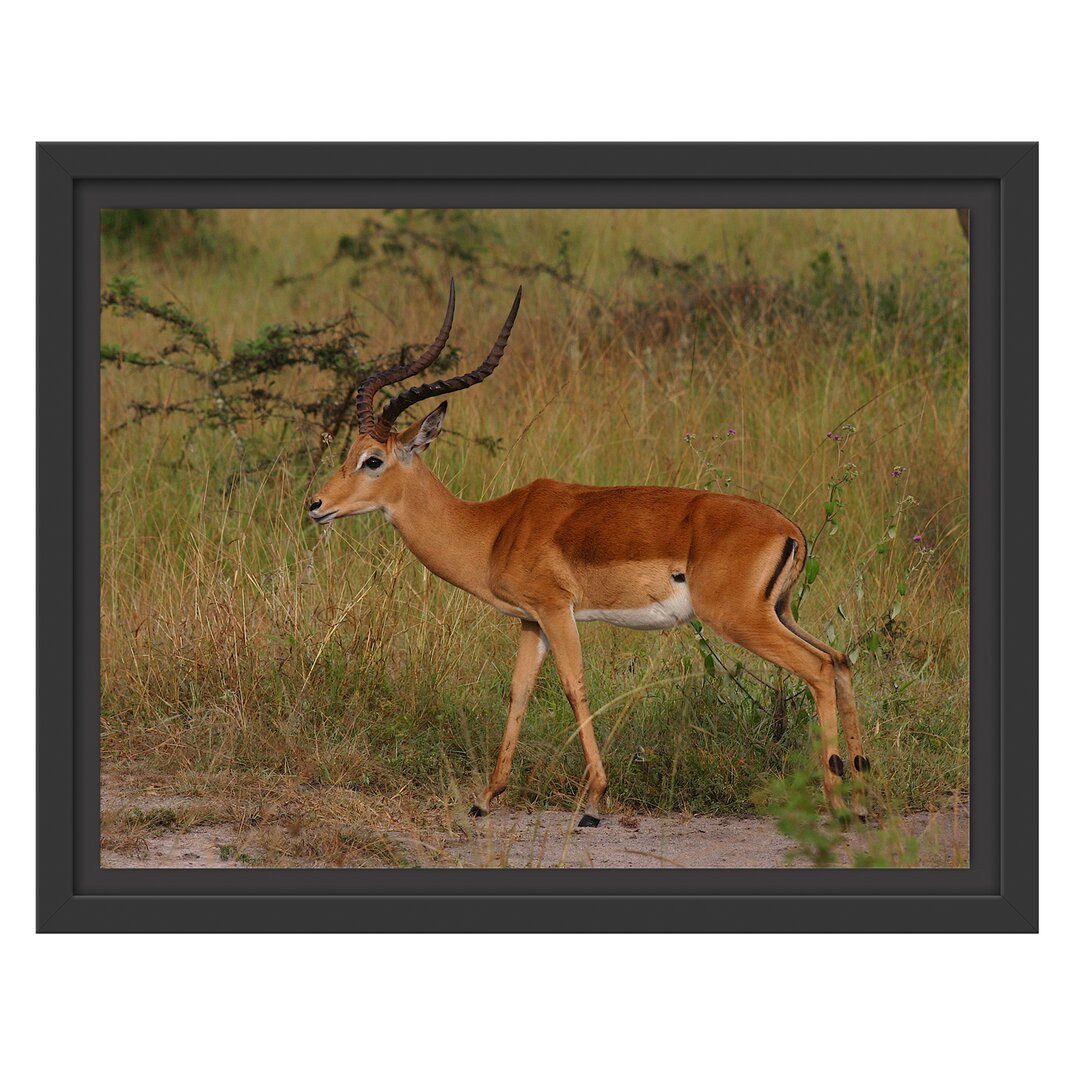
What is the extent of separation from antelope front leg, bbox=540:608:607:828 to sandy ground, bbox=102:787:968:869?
0.40 ft

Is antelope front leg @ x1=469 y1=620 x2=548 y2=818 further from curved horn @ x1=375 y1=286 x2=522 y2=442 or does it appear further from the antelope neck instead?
curved horn @ x1=375 y1=286 x2=522 y2=442

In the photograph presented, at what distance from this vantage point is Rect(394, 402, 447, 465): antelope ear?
723cm

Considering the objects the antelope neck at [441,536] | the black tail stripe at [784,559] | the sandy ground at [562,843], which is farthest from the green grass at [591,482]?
the antelope neck at [441,536]

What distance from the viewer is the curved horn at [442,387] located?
6.70 metres

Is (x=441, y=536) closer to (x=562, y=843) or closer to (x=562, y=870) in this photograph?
(x=562, y=843)

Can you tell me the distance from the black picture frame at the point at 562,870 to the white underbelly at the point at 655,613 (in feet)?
4.68

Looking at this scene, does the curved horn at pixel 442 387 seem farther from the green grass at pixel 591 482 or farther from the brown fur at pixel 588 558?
the green grass at pixel 591 482

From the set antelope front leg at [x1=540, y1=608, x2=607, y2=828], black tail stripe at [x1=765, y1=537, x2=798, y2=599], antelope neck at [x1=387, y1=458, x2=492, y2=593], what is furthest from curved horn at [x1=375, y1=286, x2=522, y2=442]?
black tail stripe at [x1=765, y1=537, x2=798, y2=599]

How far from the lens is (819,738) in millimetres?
6855

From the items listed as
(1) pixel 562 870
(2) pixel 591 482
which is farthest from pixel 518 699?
(2) pixel 591 482

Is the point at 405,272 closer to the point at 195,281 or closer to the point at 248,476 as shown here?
the point at 195,281

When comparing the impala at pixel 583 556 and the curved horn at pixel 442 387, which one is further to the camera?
the impala at pixel 583 556
